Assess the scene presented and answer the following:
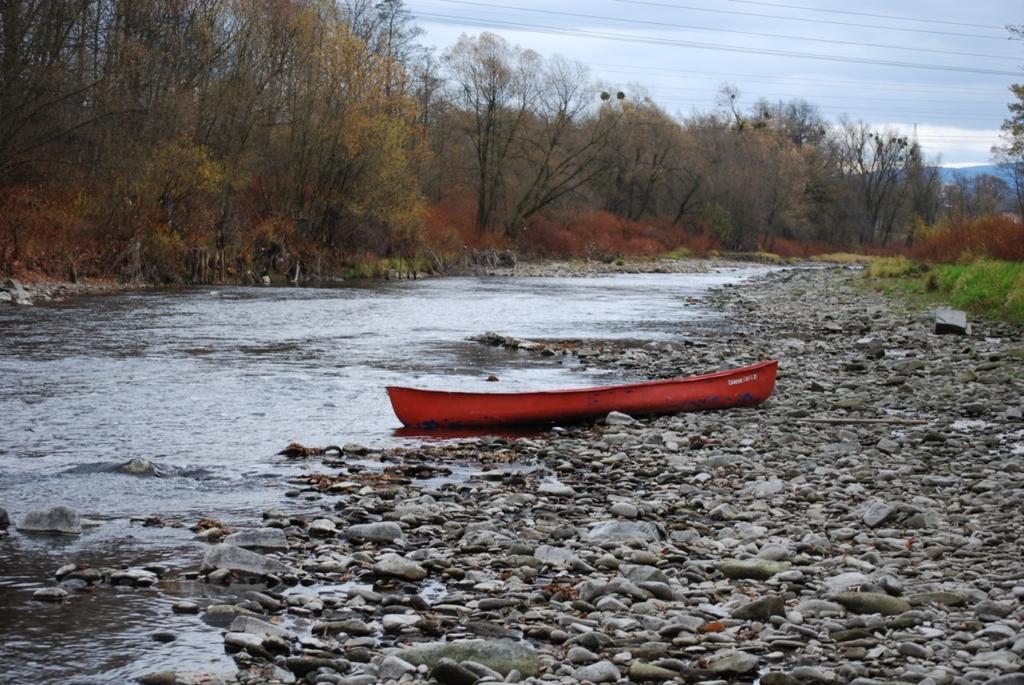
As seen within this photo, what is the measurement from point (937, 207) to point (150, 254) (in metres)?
90.8

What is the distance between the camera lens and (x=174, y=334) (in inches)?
843

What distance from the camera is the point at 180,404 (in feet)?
44.6

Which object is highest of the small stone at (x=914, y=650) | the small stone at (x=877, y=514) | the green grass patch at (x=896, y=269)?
the green grass patch at (x=896, y=269)

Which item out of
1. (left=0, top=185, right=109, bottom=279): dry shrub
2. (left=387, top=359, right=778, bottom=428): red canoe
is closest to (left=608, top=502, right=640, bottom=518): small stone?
(left=387, top=359, right=778, bottom=428): red canoe

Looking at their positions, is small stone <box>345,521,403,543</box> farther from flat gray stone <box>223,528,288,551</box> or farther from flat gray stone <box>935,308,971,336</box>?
flat gray stone <box>935,308,971,336</box>

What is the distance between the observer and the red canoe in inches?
487

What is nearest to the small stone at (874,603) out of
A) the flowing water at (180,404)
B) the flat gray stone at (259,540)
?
the flowing water at (180,404)

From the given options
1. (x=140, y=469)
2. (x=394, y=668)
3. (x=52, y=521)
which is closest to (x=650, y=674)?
(x=394, y=668)

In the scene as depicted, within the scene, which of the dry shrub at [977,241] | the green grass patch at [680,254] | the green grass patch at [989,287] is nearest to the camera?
the green grass patch at [989,287]

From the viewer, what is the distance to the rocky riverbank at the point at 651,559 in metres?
4.99

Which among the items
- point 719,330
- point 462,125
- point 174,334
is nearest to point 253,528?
point 174,334

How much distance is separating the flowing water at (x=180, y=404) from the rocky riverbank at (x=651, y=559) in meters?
0.42

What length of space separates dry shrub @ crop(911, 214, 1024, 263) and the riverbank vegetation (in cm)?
12

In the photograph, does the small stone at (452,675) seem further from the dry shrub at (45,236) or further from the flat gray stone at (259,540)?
the dry shrub at (45,236)
